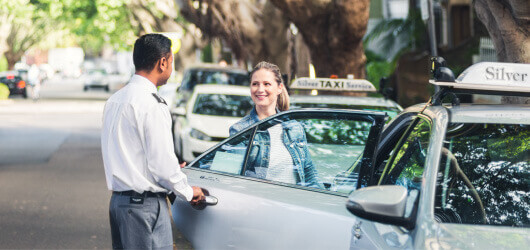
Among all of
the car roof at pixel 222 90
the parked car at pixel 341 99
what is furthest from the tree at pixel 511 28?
the car roof at pixel 222 90

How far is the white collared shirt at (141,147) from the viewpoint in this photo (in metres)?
4.44

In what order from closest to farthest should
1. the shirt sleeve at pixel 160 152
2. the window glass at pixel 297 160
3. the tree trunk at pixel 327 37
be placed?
the shirt sleeve at pixel 160 152, the window glass at pixel 297 160, the tree trunk at pixel 327 37

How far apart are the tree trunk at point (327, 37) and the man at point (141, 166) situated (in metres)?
10.9

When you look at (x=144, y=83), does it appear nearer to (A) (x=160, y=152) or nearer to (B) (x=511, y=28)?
(A) (x=160, y=152)

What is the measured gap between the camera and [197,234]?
493cm

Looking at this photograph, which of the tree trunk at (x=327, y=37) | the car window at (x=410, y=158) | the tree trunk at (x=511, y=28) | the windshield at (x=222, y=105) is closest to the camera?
the car window at (x=410, y=158)

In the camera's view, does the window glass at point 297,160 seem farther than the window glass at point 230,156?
No

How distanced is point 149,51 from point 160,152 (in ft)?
1.90

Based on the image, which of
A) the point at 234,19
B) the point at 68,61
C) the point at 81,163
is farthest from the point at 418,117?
the point at 68,61

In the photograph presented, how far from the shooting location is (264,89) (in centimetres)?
632

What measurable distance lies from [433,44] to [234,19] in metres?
13.9

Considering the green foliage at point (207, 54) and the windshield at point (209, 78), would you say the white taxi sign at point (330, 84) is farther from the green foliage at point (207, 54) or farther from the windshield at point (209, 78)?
the green foliage at point (207, 54)

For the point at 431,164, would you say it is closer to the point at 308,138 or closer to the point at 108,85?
the point at 308,138

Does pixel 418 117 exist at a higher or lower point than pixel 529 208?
higher
